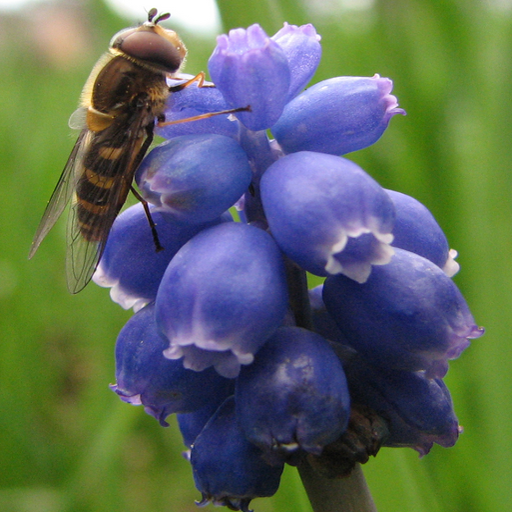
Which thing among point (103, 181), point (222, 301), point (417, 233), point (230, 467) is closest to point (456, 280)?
point (417, 233)

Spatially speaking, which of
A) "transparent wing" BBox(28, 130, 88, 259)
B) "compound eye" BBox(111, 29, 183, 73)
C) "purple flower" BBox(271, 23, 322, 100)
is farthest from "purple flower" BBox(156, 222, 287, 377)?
"transparent wing" BBox(28, 130, 88, 259)

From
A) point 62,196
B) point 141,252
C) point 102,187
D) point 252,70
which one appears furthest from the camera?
point 62,196

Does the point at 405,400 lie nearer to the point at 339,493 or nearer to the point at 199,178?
the point at 339,493

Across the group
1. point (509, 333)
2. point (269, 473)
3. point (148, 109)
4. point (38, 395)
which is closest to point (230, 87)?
point (148, 109)

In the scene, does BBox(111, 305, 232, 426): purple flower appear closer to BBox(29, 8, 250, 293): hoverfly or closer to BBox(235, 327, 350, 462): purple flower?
BBox(235, 327, 350, 462): purple flower

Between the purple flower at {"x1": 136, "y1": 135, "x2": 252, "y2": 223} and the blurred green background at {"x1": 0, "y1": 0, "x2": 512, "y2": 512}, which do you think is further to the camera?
the blurred green background at {"x1": 0, "y1": 0, "x2": 512, "y2": 512}

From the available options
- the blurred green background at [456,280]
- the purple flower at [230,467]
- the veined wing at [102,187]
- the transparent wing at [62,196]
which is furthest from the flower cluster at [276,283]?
the blurred green background at [456,280]

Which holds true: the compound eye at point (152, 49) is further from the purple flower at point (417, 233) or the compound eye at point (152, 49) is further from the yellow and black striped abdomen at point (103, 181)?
the purple flower at point (417, 233)
